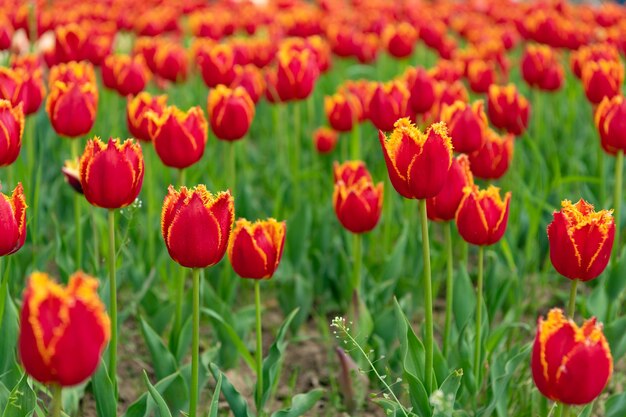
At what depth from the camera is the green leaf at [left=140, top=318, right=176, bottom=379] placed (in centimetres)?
275

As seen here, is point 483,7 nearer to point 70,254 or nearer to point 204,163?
point 204,163

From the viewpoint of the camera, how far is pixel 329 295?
3770 millimetres

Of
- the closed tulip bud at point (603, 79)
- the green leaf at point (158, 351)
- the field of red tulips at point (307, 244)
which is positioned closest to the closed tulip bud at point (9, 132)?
the field of red tulips at point (307, 244)

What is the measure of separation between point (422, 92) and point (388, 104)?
0.38 meters

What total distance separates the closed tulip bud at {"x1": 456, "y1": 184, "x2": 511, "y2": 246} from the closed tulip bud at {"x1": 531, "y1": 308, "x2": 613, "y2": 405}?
703mm

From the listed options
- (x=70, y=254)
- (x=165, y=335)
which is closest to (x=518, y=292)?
(x=165, y=335)

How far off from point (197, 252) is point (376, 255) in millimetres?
2099

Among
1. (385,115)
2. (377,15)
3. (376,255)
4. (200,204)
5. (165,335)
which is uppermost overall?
(377,15)

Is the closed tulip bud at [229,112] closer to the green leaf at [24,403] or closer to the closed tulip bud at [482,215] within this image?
the closed tulip bud at [482,215]

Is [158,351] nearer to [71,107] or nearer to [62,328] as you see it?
[71,107]

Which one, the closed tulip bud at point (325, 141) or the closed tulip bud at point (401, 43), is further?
the closed tulip bud at point (401, 43)

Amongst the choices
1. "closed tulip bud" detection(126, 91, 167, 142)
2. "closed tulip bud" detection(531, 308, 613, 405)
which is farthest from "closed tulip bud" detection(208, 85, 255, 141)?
"closed tulip bud" detection(531, 308, 613, 405)

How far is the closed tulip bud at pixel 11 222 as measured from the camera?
6.38 feet

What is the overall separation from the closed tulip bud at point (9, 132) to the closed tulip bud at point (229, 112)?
903 millimetres
